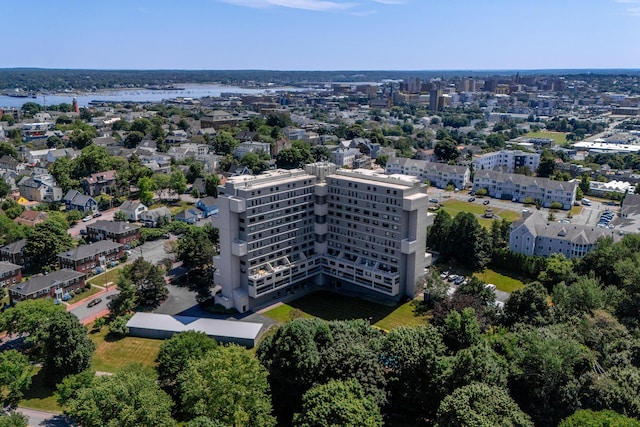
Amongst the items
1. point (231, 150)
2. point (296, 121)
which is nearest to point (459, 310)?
point (231, 150)

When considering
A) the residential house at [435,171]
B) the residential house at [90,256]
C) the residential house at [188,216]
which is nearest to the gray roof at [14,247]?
the residential house at [90,256]

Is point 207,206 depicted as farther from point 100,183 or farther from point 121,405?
point 121,405

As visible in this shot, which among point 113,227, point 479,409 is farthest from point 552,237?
point 113,227

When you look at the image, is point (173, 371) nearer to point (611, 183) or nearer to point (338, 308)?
point (338, 308)

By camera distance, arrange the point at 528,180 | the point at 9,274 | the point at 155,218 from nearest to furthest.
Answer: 1. the point at 9,274
2. the point at 155,218
3. the point at 528,180

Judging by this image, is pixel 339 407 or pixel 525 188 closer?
pixel 339 407
